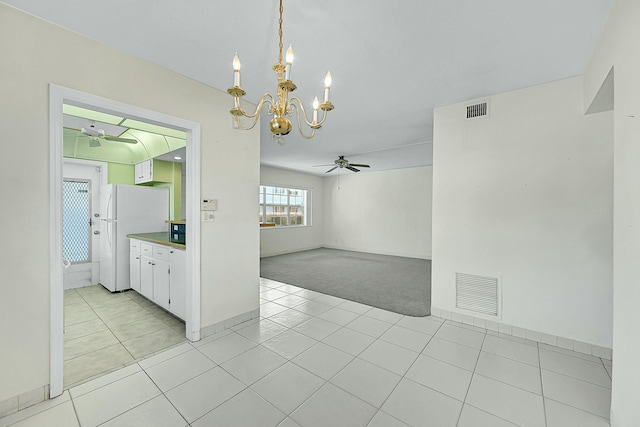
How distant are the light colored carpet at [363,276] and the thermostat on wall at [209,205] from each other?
229cm

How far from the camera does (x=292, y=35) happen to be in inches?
69.8

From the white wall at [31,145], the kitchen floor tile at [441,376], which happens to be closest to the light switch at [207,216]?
the white wall at [31,145]

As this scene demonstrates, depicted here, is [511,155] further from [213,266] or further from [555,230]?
[213,266]

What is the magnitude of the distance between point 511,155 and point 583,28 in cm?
114

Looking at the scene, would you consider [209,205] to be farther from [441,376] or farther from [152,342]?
[441,376]

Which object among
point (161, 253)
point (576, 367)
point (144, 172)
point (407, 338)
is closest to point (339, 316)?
point (407, 338)

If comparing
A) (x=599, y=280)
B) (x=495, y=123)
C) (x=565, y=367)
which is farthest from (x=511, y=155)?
(x=565, y=367)

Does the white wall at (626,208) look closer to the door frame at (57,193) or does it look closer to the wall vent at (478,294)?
the wall vent at (478,294)

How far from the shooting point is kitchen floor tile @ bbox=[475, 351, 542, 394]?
188 centimetres

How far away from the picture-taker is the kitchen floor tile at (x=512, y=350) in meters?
2.21

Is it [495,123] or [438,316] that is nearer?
[495,123]

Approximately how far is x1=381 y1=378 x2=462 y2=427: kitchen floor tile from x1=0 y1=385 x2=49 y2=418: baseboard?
2.25 metres

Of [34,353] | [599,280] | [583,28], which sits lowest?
[34,353]

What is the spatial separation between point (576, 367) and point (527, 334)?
0.46m
